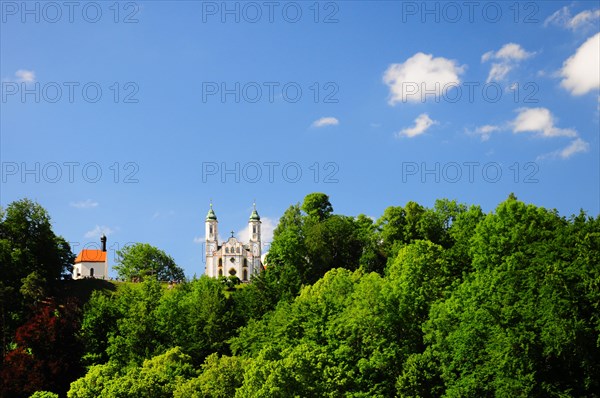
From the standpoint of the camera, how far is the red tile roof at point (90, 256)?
141125 millimetres

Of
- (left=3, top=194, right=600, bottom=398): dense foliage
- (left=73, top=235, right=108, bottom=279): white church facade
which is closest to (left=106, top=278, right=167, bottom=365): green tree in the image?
(left=3, top=194, right=600, bottom=398): dense foliage

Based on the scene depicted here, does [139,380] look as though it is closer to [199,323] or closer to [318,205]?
[199,323]

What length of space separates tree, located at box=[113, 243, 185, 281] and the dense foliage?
7200 centimetres

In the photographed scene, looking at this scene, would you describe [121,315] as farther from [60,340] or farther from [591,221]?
[591,221]

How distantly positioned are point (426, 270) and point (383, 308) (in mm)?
6480

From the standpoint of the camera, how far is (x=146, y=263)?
147 m

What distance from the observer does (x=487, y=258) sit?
5375 cm

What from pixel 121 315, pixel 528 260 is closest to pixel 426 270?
pixel 528 260

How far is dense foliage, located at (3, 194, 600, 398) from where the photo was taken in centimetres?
4569

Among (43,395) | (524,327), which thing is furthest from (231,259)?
(524,327)

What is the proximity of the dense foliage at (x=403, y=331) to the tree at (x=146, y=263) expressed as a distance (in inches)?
2835

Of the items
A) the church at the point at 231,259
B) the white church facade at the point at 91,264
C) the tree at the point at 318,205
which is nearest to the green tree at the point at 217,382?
the tree at the point at 318,205

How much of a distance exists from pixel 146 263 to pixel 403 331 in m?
100

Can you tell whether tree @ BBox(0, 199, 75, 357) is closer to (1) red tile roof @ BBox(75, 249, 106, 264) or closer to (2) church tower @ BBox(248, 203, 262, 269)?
(1) red tile roof @ BBox(75, 249, 106, 264)
